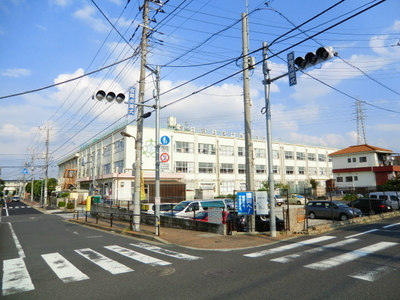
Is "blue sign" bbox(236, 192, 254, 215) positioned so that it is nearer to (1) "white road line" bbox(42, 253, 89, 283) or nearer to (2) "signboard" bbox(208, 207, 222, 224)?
(2) "signboard" bbox(208, 207, 222, 224)

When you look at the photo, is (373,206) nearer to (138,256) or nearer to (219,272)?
(219,272)

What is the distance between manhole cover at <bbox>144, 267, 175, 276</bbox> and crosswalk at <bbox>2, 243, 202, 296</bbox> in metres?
0.45

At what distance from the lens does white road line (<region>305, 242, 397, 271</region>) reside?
23.7 ft

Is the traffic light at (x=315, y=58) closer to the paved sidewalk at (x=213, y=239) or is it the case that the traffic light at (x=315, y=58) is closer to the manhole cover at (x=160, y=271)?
the paved sidewalk at (x=213, y=239)

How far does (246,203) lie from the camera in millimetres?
13312

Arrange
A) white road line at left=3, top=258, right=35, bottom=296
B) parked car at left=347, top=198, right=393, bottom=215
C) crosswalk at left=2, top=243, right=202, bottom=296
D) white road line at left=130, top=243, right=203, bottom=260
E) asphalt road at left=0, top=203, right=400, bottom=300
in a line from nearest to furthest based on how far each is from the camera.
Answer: asphalt road at left=0, top=203, right=400, bottom=300 < white road line at left=3, top=258, right=35, bottom=296 < crosswalk at left=2, top=243, right=202, bottom=296 < white road line at left=130, top=243, right=203, bottom=260 < parked car at left=347, top=198, right=393, bottom=215

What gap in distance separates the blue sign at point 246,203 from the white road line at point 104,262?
21.8 feet

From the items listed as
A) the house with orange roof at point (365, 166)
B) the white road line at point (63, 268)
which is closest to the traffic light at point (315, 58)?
the white road line at point (63, 268)

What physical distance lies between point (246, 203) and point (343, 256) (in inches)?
216

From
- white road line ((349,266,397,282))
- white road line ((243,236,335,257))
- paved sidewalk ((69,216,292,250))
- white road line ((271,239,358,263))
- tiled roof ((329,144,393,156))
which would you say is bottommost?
paved sidewalk ((69,216,292,250))

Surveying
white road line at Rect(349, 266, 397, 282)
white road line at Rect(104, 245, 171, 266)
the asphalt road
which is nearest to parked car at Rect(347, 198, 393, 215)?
the asphalt road

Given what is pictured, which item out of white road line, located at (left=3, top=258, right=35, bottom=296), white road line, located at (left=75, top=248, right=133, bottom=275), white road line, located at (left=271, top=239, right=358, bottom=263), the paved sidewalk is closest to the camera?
white road line, located at (left=3, top=258, right=35, bottom=296)

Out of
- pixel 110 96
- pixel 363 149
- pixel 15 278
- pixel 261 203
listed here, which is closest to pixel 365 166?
pixel 363 149

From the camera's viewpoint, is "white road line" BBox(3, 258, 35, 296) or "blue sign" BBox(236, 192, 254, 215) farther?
"blue sign" BBox(236, 192, 254, 215)
